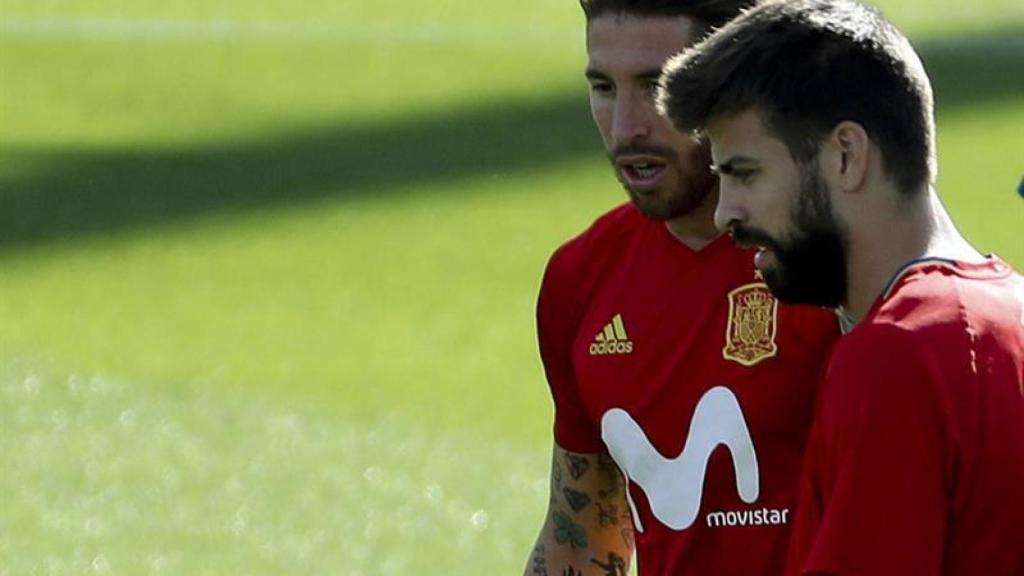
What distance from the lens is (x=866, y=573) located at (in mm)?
2639

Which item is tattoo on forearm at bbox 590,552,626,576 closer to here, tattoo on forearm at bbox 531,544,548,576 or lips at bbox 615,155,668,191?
tattoo on forearm at bbox 531,544,548,576

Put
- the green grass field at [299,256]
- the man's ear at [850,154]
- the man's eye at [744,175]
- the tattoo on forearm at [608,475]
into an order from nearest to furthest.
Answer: the man's ear at [850,154] < the man's eye at [744,175] < the tattoo on forearm at [608,475] < the green grass field at [299,256]

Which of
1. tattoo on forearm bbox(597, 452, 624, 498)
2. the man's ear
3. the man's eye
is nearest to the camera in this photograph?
the man's ear

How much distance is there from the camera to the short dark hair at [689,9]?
3436 millimetres

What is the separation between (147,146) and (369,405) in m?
3.96

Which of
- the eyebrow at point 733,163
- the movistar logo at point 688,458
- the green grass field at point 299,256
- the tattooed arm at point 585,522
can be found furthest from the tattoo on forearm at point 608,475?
the green grass field at point 299,256

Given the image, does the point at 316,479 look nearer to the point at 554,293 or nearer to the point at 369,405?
the point at 369,405

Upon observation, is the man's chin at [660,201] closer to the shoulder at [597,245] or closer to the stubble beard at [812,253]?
the shoulder at [597,245]

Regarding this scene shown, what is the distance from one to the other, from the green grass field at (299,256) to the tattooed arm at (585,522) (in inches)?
121

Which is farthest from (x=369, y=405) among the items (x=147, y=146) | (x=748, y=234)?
(x=748, y=234)

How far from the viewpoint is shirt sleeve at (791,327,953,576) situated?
2568mm

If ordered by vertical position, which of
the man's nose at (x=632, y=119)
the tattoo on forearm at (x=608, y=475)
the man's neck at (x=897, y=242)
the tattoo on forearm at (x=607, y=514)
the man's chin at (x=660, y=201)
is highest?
the man's nose at (x=632, y=119)

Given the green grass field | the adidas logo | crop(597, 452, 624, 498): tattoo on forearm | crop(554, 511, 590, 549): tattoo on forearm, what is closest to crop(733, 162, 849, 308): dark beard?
the adidas logo

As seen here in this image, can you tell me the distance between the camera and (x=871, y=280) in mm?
2785
